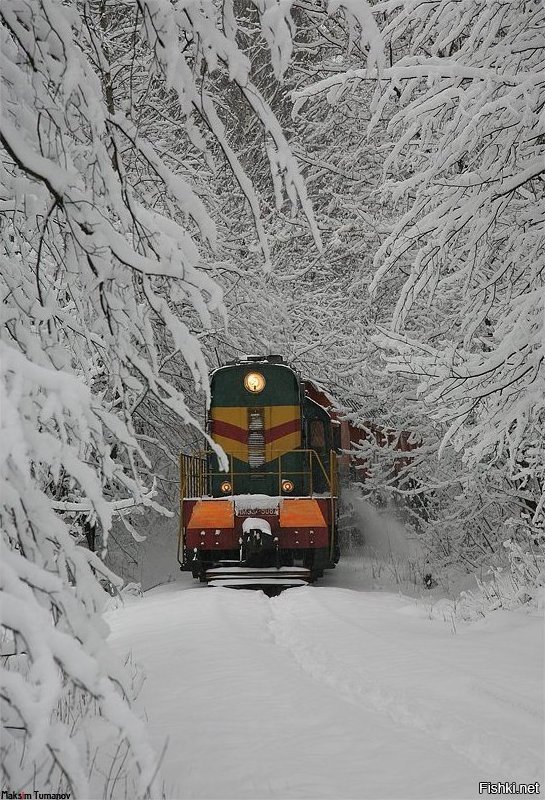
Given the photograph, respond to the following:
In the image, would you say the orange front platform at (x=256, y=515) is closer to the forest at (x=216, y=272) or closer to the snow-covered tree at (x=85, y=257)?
the forest at (x=216, y=272)

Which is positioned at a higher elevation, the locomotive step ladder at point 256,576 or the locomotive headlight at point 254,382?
the locomotive headlight at point 254,382

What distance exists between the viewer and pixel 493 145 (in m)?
6.95

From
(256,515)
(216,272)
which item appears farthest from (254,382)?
(216,272)

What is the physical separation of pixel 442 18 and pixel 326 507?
22.9 feet

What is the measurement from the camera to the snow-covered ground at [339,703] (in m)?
3.47

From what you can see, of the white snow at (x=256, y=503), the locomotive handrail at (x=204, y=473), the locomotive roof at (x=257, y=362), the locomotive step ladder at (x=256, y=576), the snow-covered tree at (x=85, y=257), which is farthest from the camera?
the locomotive roof at (x=257, y=362)

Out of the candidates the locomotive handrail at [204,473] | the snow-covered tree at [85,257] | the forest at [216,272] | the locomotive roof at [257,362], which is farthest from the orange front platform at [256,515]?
the snow-covered tree at [85,257]

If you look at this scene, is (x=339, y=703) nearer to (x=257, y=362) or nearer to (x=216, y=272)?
(x=216, y=272)

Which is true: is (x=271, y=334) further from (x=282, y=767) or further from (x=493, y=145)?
(x=282, y=767)

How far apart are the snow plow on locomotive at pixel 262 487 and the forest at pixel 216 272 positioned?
940 millimetres

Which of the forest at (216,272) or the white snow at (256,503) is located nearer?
the forest at (216,272)

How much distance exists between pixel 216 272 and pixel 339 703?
5470 millimetres

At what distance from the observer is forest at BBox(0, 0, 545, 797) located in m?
2.67

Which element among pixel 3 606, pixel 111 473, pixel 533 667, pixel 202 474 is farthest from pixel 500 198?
pixel 202 474
